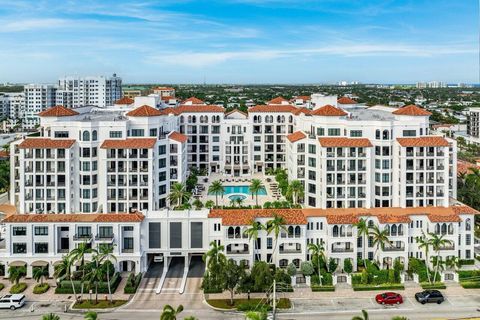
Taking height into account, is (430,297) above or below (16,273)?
below

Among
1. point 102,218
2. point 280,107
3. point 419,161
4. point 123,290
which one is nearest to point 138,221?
point 102,218

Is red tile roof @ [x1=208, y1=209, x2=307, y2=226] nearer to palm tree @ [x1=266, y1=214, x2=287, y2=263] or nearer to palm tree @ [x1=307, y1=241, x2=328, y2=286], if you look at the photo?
palm tree @ [x1=266, y1=214, x2=287, y2=263]

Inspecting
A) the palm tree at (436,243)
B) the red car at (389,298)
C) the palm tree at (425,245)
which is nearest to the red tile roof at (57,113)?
the red car at (389,298)

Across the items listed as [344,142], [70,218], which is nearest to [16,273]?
[70,218]

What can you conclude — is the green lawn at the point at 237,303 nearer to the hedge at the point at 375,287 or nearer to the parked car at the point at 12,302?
the hedge at the point at 375,287

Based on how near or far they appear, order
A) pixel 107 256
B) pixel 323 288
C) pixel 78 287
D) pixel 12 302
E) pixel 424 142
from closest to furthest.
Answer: pixel 12 302
pixel 78 287
pixel 323 288
pixel 107 256
pixel 424 142

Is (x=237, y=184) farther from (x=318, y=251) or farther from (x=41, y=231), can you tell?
(x=41, y=231)

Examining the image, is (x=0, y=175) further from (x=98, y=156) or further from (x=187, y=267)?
(x=187, y=267)

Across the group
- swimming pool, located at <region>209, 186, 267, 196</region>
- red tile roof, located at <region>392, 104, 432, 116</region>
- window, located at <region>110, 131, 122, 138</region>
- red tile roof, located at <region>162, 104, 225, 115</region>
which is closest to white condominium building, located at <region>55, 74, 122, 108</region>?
red tile roof, located at <region>162, 104, 225, 115</region>
